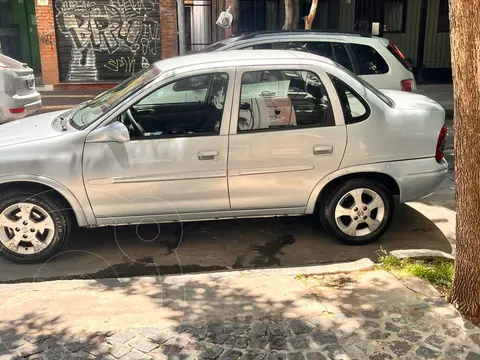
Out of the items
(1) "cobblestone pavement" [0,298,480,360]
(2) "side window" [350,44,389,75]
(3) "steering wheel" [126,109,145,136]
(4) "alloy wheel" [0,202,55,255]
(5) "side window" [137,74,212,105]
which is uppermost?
(2) "side window" [350,44,389,75]

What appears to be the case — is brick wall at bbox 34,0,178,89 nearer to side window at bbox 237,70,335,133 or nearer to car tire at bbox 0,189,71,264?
side window at bbox 237,70,335,133

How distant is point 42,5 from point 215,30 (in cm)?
484

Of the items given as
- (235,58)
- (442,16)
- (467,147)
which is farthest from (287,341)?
(442,16)

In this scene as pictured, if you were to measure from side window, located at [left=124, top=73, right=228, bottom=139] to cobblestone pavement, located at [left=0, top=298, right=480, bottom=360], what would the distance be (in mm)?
1884

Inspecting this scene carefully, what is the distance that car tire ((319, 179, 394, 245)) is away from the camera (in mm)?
4988

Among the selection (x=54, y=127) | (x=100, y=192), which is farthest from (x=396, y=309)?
(x=54, y=127)

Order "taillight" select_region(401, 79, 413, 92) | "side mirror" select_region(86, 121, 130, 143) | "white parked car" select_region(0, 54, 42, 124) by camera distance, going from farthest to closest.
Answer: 1. "white parked car" select_region(0, 54, 42, 124)
2. "taillight" select_region(401, 79, 413, 92)
3. "side mirror" select_region(86, 121, 130, 143)

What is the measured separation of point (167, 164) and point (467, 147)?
2.47 meters

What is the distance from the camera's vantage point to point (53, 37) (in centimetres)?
1451

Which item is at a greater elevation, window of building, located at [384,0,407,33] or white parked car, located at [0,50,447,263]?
window of building, located at [384,0,407,33]

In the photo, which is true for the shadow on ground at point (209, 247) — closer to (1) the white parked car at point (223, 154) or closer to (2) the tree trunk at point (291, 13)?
(1) the white parked car at point (223, 154)

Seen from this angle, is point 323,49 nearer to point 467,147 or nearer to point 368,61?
point 368,61

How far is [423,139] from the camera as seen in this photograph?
16.5 feet

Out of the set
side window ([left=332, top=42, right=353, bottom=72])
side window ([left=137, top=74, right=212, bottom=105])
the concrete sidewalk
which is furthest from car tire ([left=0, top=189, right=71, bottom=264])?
side window ([left=332, top=42, right=353, bottom=72])
